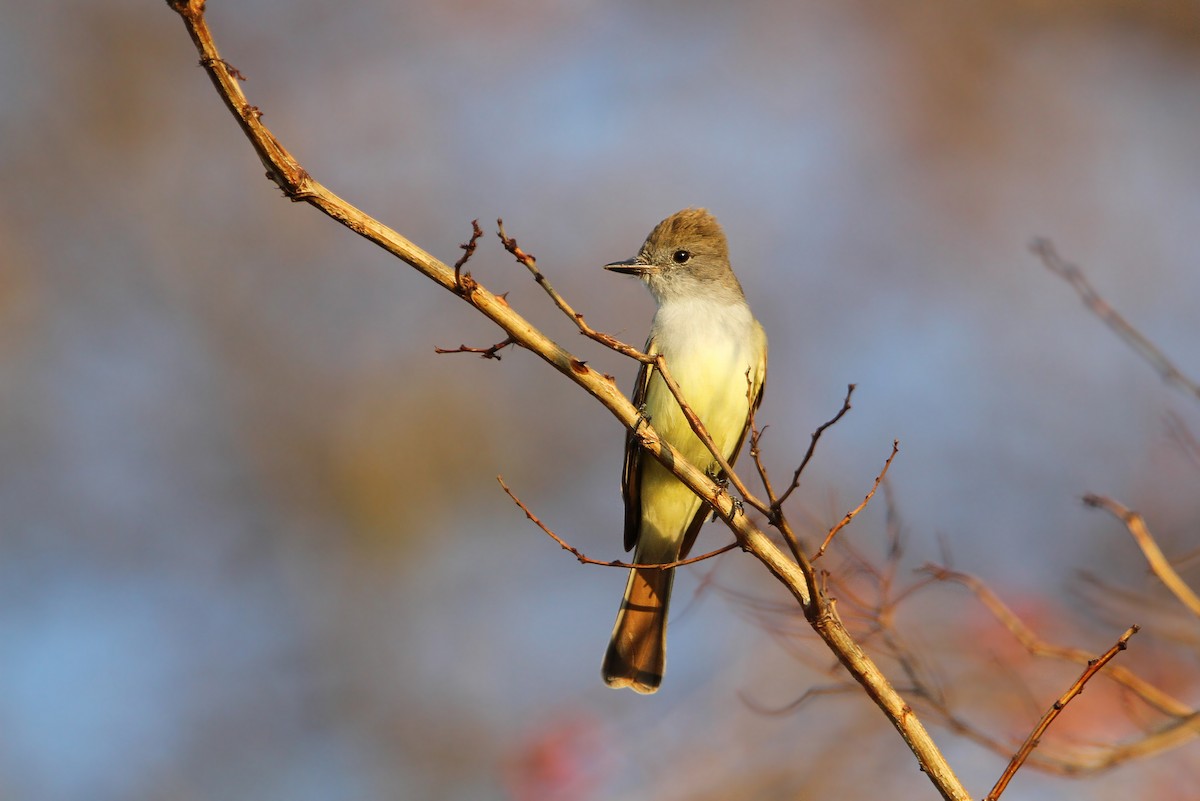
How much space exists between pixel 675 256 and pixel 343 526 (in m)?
4.50

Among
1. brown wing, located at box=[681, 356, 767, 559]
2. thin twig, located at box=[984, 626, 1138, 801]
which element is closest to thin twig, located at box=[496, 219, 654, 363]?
thin twig, located at box=[984, 626, 1138, 801]

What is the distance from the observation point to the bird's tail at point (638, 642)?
14.3 feet

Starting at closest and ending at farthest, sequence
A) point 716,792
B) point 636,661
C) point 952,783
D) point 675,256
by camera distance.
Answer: point 952,783, point 636,661, point 675,256, point 716,792

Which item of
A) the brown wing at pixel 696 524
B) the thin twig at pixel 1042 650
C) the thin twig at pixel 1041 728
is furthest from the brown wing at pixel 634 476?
the thin twig at pixel 1041 728

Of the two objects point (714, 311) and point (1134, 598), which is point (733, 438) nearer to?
point (714, 311)

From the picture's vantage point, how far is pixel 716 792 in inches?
244

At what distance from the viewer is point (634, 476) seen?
15.7 feet

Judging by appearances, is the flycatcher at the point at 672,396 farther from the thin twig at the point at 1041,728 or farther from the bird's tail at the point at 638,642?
the thin twig at the point at 1041,728

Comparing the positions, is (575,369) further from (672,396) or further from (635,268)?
(635,268)

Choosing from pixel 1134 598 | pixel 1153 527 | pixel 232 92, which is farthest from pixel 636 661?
pixel 1153 527

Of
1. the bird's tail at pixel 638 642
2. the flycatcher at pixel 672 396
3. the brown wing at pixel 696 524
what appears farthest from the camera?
the brown wing at pixel 696 524

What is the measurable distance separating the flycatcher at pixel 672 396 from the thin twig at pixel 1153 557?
1.57m

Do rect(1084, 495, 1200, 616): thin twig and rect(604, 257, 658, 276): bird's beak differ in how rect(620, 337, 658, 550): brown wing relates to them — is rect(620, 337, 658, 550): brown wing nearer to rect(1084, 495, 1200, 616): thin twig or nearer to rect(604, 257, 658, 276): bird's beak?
rect(604, 257, 658, 276): bird's beak

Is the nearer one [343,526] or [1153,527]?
[1153,527]
